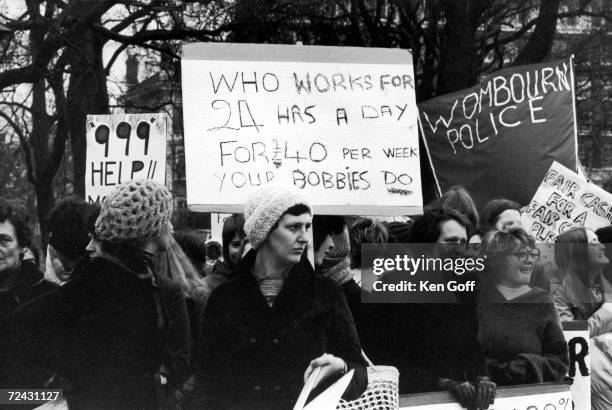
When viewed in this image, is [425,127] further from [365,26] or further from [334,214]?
[365,26]

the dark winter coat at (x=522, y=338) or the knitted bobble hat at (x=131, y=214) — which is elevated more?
the knitted bobble hat at (x=131, y=214)

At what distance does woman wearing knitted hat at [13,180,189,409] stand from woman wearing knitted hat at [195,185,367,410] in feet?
0.77

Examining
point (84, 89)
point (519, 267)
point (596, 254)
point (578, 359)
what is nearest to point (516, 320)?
point (519, 267)

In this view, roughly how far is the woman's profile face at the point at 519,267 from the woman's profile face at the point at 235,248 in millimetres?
1192

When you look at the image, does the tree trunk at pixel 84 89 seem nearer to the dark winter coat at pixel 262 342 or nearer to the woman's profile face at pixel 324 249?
the woman's profile face at pixel 324 249

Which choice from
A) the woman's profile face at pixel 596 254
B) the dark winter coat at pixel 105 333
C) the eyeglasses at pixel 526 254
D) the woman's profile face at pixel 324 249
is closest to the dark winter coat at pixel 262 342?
the dark winter coat at pixel 105 333

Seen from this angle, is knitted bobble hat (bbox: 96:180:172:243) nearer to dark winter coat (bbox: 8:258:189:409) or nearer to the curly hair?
dark winter coat (bbox: 8:258:189:409)

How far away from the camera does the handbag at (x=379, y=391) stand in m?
4.27

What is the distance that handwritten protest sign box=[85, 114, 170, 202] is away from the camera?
17.2ft

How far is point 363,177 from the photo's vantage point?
480 cm

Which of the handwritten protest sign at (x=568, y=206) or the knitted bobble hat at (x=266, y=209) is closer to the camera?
the knitted bobble hat at (x=266, y=209)

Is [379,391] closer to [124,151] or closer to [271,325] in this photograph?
[271,325]

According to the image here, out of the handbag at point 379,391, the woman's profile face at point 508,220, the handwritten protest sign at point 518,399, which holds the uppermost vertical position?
the woman's profile face at point 508,220

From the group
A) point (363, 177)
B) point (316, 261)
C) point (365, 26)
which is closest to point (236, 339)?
point (316, 261)
